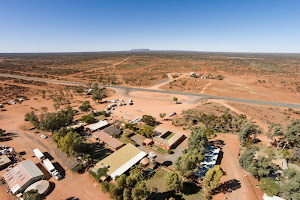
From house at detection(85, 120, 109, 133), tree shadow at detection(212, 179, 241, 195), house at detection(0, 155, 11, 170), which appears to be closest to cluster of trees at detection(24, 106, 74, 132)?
house at detection(85, 120, 109, 133)

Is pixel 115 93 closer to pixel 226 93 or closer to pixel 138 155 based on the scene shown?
pixel 138 155

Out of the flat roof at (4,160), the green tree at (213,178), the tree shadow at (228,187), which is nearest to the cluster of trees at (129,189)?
the green tree at (213,178)

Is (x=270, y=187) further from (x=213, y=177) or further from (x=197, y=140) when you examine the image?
(x=197, y=140)

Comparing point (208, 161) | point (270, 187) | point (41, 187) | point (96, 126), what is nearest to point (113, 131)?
point (96, 126)

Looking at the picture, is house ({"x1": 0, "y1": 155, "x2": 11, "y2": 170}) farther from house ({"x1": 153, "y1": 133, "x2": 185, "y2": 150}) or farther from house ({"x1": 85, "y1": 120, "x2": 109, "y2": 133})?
house ({"x1": 153, "y1": 133, "x2": 185, "y2": 150})

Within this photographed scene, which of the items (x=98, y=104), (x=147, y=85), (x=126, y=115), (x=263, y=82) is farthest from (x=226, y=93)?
(x=98, y=104)

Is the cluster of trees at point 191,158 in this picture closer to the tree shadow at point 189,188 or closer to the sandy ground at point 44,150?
the tree shadow at point 189,188
